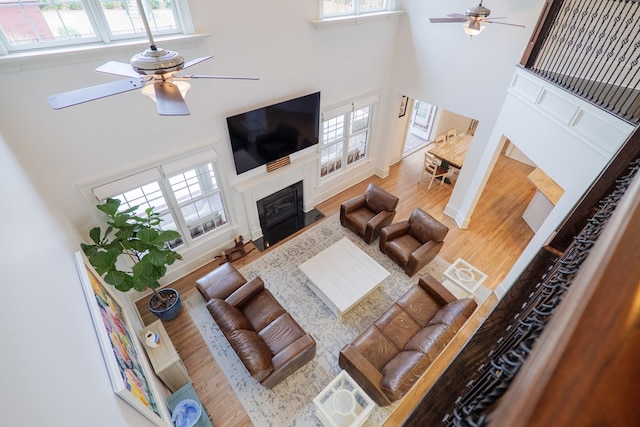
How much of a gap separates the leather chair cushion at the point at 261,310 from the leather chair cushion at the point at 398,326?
1.40 metres

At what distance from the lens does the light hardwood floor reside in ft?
12.5

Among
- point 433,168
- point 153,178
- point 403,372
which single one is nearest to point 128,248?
point 153,178

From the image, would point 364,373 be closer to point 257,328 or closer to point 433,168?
point 257,328

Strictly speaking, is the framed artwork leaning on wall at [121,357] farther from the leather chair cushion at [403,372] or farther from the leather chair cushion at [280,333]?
the leather chair cushion at [403,372]

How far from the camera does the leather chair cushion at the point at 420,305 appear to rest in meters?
4.12

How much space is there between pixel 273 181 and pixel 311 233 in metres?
1.30

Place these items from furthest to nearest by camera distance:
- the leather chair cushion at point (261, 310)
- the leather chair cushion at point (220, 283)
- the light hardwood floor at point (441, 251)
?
the leather chair cushion at point (220, 283) → the leather chair cushion at point (261, 310) → the light hardwood floor at point (441, 251)

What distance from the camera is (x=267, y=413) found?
3627 mm

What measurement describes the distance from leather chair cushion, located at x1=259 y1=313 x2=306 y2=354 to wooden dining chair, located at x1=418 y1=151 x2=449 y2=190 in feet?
15.9

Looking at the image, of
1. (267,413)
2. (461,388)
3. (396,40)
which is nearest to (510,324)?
(461,388)

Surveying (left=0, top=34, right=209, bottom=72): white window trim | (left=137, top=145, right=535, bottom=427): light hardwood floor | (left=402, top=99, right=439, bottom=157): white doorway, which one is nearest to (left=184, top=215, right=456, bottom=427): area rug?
(left=137, top=145, right=535, bottom=427): light hardwood floor

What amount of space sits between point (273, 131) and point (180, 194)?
174cm

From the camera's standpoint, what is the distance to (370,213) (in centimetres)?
584

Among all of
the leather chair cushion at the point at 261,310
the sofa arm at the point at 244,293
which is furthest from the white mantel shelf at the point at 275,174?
the leather chair cushion at the point at 261,310
